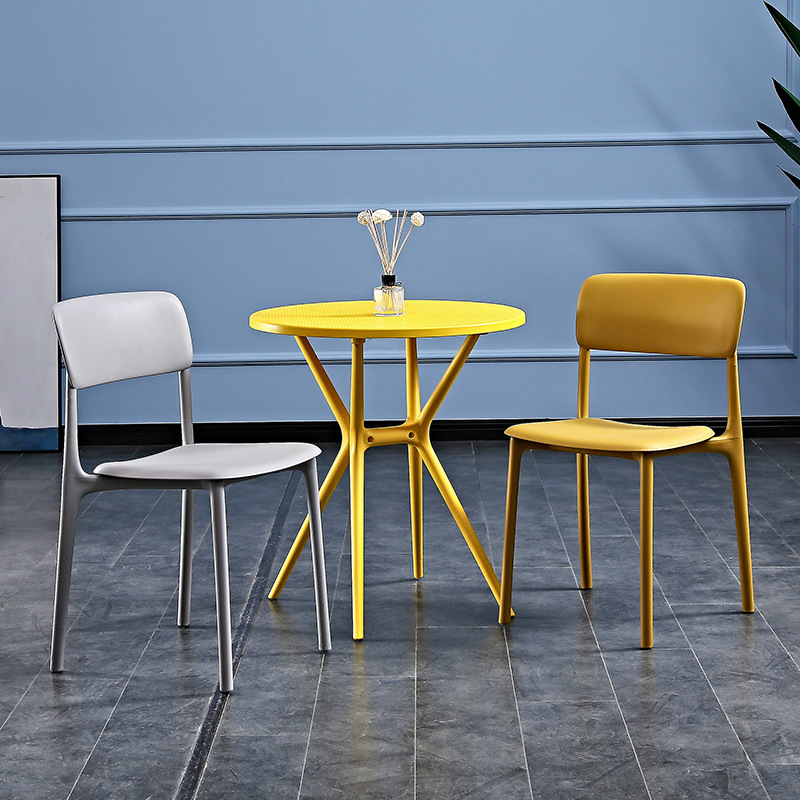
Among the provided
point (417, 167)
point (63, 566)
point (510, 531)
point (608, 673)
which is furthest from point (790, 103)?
point (63, 566)

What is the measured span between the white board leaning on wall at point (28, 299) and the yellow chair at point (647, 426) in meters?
2.58

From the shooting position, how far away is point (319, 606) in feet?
8.10

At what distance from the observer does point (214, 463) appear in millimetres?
2346

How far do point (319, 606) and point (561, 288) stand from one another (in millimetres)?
2527

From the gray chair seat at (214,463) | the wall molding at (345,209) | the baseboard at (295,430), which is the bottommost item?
the baseboard at (295,430)

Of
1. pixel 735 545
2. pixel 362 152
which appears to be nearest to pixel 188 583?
pixel 735 545

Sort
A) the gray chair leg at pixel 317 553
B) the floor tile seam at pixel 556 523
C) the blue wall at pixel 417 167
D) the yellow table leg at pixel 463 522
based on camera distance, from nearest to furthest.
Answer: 1. the gray chair leg at pixel 317 553
2. the yellow table leg at pixel 463 522
3. the floor tile seam at pixel 556 523
4. the blue wall at pixel 417 167

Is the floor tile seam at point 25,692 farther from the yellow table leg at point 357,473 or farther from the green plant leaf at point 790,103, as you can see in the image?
the green plant leaf at point 790,103

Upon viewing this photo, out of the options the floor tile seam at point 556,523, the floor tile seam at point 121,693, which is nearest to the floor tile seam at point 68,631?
the floor tile seam at point 121,693

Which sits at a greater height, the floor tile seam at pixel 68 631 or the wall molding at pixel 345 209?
the wall molding at pixel 345 209

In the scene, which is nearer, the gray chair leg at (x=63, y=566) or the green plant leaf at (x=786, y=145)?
the gray chair leg at (x=63, y=566)

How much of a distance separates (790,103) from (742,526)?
2.15 meters

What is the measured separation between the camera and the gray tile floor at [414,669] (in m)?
1.93

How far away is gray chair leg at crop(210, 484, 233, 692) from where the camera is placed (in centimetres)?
220
